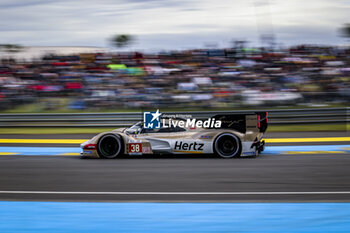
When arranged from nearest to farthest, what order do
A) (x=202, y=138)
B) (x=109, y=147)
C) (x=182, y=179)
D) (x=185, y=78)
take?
(x=182, y=179), (x=202, y=138), (x=109, y=147), (x=185, y=78)

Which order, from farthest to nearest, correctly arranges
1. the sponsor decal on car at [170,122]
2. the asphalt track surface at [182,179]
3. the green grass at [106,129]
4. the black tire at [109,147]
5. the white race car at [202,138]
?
the green grass at [106,129] < the black tire at [109,147] < the sponsor decal on car at [170,122] < the white race car at [202,138] < the asphalt track surface at [182,179]

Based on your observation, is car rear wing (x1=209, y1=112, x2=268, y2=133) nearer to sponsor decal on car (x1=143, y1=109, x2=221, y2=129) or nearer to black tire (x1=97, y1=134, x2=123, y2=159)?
sponsor decal on car (x1=143, y1=109, x2=221, y2=129)

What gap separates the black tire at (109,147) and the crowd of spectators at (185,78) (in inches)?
278

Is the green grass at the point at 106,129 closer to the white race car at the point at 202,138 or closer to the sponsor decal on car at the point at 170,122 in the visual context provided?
the white race car at the point at 202,138

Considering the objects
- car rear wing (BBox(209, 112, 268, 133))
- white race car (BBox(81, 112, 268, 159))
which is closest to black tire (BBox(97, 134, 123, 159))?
white race car (BBox(81, 112, 268, 159))

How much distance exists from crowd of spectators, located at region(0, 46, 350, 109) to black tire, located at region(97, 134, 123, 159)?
7052mm

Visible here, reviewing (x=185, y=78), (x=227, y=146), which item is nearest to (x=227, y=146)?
(x=227, y=146)

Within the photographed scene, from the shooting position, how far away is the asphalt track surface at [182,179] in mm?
5562

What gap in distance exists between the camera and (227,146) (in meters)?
8.55

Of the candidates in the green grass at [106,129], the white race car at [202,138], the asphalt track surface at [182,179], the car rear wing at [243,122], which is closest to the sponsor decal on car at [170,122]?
the white race car at [202,138]

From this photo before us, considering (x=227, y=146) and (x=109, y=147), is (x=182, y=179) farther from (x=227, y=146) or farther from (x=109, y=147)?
(x=109, y=147)

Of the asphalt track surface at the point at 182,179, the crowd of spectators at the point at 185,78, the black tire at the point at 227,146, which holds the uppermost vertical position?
the crowd of spectators at the point at 185,78

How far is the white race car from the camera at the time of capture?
842 centimetres

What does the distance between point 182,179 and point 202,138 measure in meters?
2.00
